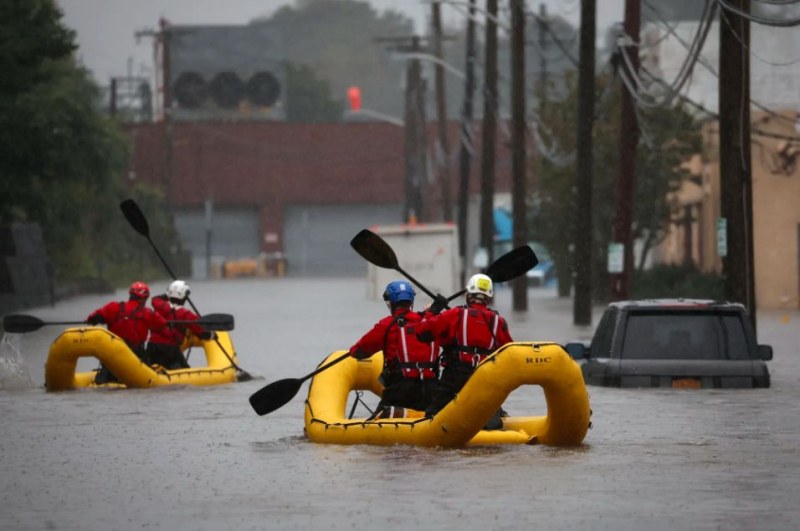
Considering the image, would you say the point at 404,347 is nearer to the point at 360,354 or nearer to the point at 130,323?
the point at 360,354

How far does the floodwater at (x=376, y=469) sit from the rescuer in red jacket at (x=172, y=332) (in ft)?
2.05

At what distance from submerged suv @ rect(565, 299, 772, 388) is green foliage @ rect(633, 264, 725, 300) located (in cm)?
2582

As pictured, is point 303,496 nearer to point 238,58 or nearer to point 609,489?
point 609,489

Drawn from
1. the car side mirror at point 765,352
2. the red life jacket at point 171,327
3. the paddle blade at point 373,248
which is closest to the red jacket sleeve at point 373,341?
the paddle blade at point 373,248

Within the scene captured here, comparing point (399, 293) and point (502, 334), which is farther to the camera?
point (399, 293)

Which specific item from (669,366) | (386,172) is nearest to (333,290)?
(386,172)

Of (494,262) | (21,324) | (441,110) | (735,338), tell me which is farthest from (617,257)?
(441,110)

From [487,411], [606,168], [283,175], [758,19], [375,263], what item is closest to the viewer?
[487,411]

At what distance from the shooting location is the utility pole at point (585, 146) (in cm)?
4100

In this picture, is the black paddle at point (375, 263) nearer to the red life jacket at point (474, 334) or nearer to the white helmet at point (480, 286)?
the white helmet at point (480, 286)

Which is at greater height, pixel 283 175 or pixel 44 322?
pixel 283 175

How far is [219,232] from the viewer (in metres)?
111

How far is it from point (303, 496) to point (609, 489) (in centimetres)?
203

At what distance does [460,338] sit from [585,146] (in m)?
25.0
